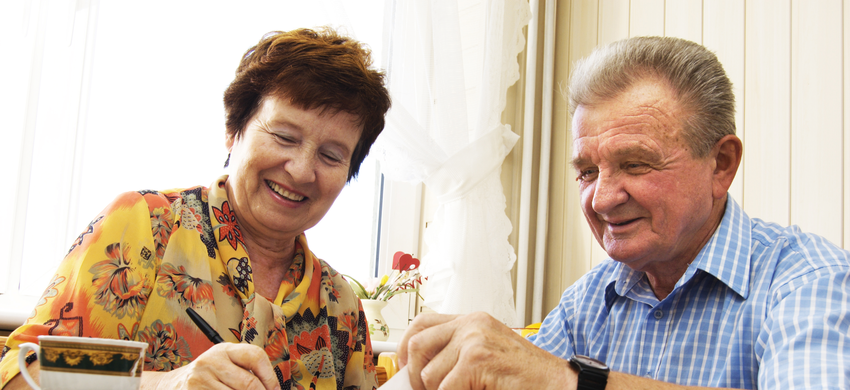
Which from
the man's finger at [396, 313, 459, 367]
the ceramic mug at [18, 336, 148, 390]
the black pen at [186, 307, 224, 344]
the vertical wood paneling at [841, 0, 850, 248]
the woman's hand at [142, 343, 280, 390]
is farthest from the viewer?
the vertical wood paneling at [841, 0, 850, 248]

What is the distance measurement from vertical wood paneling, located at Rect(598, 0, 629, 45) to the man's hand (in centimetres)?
185

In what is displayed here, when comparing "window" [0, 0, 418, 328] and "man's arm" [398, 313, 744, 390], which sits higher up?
"window" [0, 0, 418, 328]

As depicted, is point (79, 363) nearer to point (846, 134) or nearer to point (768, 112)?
point (846, 134)

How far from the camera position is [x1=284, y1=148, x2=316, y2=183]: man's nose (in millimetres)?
1156

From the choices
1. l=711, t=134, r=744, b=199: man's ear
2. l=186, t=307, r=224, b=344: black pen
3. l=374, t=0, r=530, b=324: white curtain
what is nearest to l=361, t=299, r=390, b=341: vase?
l=374, t=0, r=530, b=324: white curtain

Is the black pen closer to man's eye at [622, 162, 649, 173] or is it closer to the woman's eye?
the woman's eye

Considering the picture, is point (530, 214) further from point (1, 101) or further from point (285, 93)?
point (1, 101)

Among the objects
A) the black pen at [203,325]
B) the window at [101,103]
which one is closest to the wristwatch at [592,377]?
the black pen at [203,325]

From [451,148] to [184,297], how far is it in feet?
5.13

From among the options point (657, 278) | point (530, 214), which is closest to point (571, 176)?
point (530, 214)

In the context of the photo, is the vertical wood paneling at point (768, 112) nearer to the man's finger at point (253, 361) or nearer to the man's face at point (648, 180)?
the man's face at point (648, 180)

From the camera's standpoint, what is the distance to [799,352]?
78 centimetres

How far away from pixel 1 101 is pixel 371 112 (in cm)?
123

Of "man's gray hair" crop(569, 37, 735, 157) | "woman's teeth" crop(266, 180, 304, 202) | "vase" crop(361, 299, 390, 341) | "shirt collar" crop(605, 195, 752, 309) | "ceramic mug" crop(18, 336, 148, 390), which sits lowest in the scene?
"vase" crop(361, 299, 390, 341)
